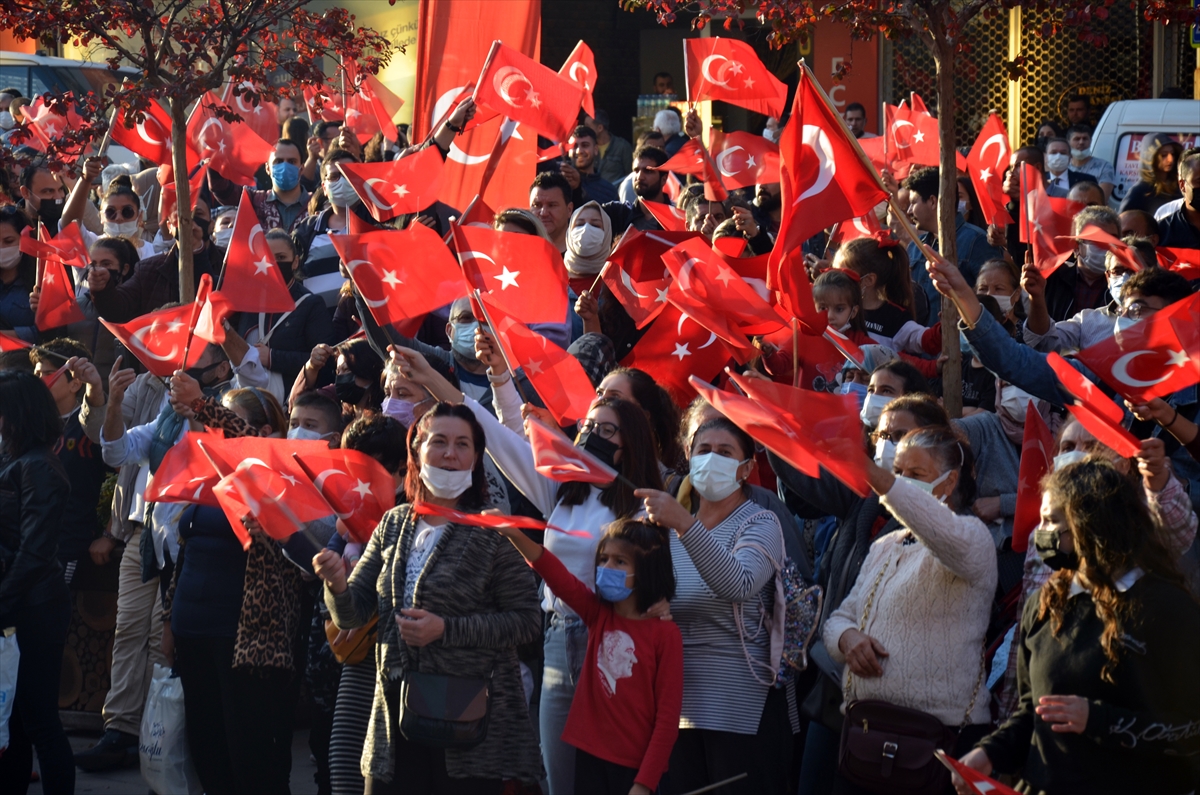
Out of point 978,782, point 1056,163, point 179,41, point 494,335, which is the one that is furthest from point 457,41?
point 978,782

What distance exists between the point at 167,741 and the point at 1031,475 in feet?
12.0

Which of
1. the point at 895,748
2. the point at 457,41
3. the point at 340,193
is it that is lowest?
the point at 895,748

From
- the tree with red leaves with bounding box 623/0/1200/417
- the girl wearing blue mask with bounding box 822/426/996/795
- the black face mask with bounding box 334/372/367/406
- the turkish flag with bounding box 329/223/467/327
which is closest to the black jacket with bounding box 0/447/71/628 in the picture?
the black face mask with bounding box 334/372/367/406

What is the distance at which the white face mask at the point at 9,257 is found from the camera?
9.18m

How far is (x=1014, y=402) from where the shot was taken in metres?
5.91

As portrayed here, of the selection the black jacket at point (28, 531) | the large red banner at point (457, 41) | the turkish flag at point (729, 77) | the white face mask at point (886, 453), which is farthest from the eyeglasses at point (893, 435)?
the large red banner at point (457, 41)

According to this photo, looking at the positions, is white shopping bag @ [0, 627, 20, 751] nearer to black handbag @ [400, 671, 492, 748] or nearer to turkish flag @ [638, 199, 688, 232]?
black handbag @ [400, 671, 492, 748]

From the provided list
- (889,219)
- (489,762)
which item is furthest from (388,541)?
(889,219)

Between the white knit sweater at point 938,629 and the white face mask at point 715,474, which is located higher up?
the white face mask at point 715,474

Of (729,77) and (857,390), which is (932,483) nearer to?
(857,390)

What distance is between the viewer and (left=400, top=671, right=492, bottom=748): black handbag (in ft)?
16.0

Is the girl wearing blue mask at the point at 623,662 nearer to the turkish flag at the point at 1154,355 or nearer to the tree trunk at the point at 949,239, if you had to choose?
the turkish flag at the point at 1154,355

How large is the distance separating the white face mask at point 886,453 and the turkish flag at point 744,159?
434 centimetres

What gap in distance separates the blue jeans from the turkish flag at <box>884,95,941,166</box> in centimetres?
576
